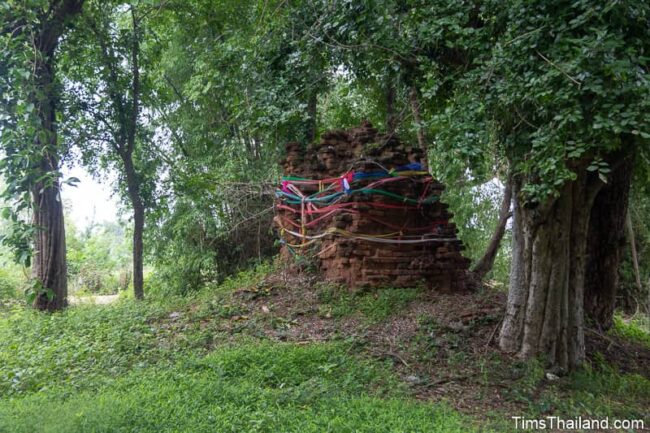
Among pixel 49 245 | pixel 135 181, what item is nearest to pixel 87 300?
pixel 135 181

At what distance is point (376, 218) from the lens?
7.27m

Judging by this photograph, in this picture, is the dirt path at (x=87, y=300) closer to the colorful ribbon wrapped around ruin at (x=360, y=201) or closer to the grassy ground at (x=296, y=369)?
the grassy ground at (x=296, y=369)

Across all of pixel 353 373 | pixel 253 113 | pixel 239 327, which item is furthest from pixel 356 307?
pixel 253 113

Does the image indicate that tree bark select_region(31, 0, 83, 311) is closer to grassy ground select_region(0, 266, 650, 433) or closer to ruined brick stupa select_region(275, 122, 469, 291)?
grassy ground select_region(0, 266, 650, 433)

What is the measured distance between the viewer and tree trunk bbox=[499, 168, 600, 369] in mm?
5348

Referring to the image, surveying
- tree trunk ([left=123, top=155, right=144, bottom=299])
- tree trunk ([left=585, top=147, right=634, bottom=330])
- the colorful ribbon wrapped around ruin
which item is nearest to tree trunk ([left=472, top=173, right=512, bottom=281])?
the colorful ribbon wrapped around ruin

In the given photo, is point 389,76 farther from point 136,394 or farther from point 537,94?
point 136,394

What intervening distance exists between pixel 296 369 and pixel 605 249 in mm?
4213

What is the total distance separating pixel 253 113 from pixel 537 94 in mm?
3516

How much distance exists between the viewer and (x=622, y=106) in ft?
12.1

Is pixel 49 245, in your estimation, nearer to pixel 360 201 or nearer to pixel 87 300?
pixel 360 201

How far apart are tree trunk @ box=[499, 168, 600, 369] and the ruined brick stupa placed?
1737 millimetres

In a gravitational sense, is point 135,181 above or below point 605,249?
above

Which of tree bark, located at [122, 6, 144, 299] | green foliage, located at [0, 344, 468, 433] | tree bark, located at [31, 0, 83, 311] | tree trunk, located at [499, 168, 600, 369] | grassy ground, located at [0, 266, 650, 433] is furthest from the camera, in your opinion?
tree bark, located at [122, 6, 144, 299]
